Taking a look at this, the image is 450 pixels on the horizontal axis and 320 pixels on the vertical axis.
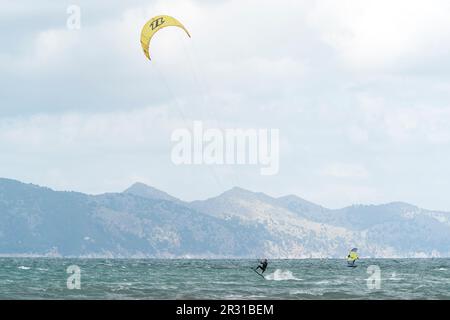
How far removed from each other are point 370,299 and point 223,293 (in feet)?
36.4

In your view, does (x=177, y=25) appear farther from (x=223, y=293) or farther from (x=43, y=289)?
(x=43, y=289)

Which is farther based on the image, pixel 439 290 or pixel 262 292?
pixel 439 290

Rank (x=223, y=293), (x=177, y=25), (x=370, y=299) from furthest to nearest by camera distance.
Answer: (x=223, y=293), (x=370, y=299), (x=177, y=25)

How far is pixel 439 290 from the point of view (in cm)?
6844

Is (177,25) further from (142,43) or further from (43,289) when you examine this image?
(43,289)
